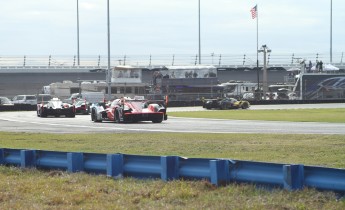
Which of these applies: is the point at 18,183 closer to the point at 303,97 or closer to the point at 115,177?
the point at 115,177

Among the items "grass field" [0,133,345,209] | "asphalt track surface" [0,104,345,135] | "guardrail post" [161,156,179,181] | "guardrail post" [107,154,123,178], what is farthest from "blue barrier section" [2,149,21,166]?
"asphalt track surface" [0,104,345,135]

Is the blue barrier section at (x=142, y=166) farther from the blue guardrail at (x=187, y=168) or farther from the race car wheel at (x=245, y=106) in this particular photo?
the race car wheel at (x=245, y=106)

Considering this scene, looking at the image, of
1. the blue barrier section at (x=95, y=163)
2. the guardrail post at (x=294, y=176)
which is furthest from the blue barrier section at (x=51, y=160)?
the guardrail post at (x=294, y=176)

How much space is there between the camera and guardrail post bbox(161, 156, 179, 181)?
1120 cm

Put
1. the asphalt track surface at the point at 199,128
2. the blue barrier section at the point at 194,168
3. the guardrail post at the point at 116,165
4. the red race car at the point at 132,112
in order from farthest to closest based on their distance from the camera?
the red race car at the point at 132,112 < the asphalt track surface at the point at 199,128 < the guardrail post at the point at 116,165 < the blue barrier section at the point at 194,168

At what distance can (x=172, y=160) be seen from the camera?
36.9ft

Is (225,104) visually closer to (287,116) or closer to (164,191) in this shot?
(287,116)

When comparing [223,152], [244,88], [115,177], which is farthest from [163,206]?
[244,88]

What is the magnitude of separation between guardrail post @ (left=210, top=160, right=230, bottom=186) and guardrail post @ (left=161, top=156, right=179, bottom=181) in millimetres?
828

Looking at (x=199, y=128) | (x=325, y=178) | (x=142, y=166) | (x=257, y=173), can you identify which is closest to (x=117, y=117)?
(x=199, y=128)

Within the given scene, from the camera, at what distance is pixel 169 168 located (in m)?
11.2

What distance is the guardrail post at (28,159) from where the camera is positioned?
1366 cm

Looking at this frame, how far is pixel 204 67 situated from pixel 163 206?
227 ft

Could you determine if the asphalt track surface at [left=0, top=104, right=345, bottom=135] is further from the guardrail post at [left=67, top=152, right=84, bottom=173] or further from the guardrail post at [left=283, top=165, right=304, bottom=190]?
the guardrail post at [left=283, top=165, right=304, bottom=190]
